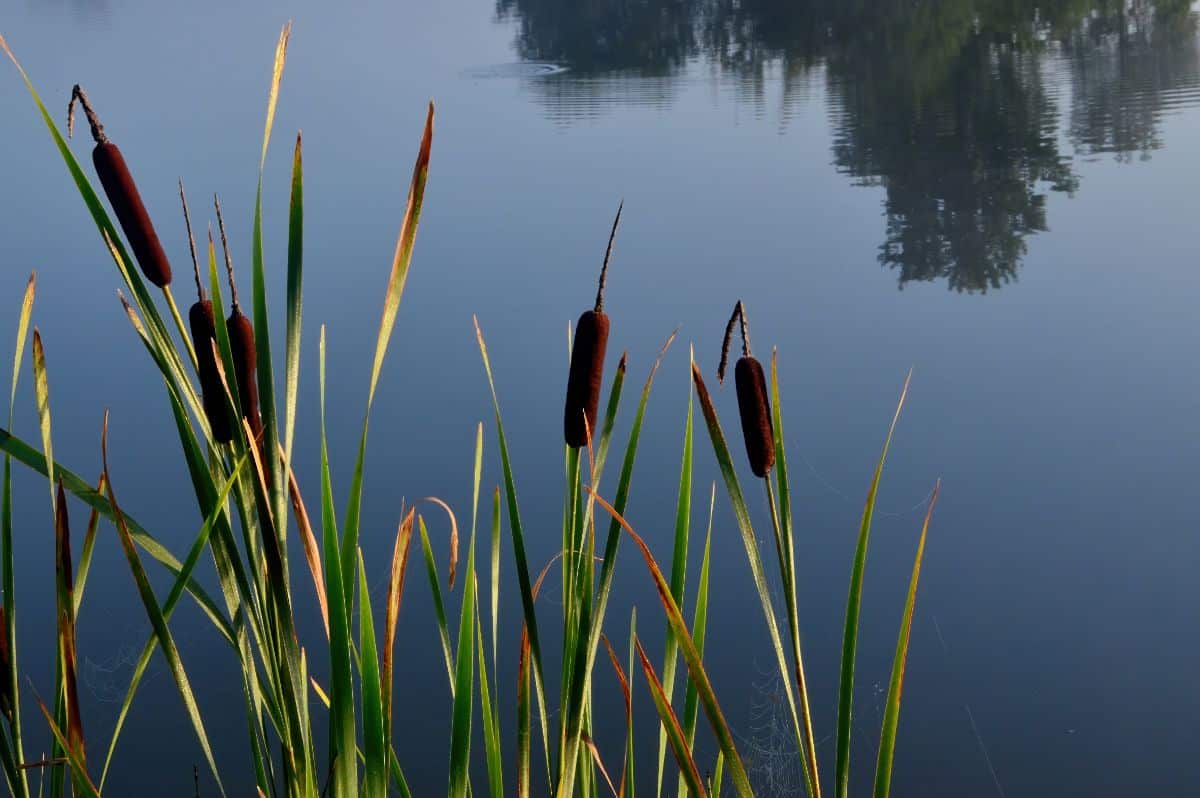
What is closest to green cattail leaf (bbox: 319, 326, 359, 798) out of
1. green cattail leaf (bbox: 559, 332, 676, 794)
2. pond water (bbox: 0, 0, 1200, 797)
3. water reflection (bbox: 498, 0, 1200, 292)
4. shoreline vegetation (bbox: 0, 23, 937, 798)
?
shoreline vegetation (bbox: 0, 23, 937, 798)

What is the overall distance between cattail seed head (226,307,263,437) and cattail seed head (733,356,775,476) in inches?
9.3

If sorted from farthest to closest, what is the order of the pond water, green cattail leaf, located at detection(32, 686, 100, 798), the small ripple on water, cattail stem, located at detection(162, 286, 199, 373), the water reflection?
1. the small ripple on water
2. the water reflection
3. the pond water
4. green cattail leaf, located at detection(32, 686, 100, 798)
5. cattail stem, located at detection(162, 286, 199, 373)

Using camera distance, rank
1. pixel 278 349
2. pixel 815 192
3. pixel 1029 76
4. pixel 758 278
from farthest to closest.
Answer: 1. pixel 1029 76
2. pixel 815 192
3. pixel 758 278
4. pixel 278 349

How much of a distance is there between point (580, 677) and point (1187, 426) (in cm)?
200

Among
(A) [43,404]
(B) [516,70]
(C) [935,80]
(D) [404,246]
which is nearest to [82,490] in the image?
(A) [43,404]

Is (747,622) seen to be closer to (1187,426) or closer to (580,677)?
(1187,426)

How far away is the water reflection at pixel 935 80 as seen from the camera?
10.6ft

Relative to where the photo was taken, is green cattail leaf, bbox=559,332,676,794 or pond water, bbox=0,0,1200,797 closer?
green cattail leaf, bbox=559,332,676,794

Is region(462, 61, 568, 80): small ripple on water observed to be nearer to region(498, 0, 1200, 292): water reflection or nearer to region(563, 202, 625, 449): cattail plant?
region(498, 0, 1200, 292): water reflection

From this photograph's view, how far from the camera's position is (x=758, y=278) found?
9.38 feet

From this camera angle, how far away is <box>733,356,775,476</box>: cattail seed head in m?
0.48

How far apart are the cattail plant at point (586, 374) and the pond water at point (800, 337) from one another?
1.17 metres

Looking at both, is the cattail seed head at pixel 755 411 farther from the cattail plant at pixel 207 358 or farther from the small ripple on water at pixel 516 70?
the small ripple on water at pixel 516 70

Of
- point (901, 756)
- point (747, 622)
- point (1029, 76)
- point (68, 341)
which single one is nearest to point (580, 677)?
point (901, 756)
